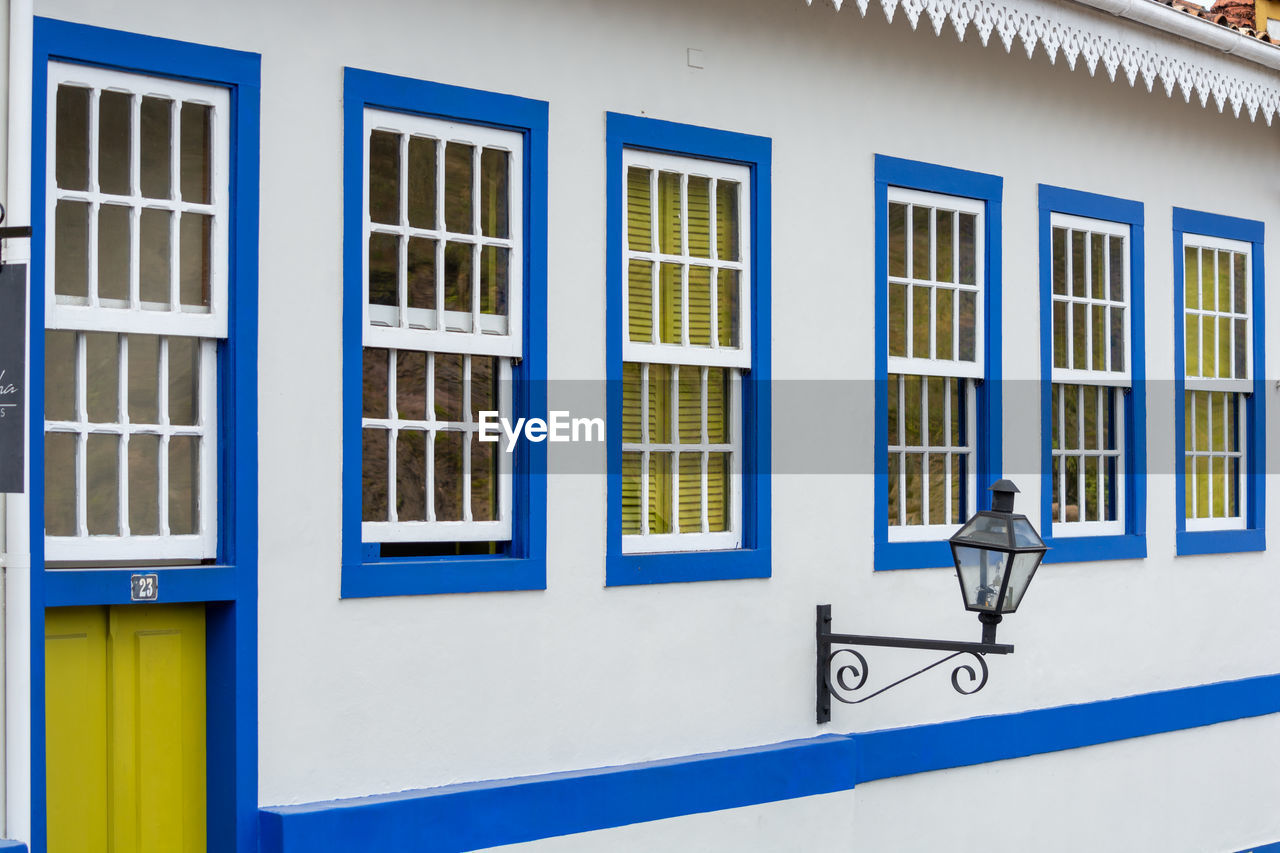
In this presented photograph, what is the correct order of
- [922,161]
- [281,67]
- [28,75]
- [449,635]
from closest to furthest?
[28,75] → [281,67] → [449,635] → [922,161]

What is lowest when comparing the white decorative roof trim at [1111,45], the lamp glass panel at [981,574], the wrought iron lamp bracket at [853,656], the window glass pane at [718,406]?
the wrought iron lamp bracket at [853,656]

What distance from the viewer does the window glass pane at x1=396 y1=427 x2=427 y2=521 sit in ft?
19.6

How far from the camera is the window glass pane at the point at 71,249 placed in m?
5.16

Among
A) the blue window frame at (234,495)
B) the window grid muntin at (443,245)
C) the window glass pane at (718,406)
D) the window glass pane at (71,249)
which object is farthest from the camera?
the window glass pane at (718,406)

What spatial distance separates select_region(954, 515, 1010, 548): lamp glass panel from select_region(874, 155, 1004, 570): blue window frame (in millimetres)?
888

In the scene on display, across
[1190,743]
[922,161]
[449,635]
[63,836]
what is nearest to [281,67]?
[449,635]

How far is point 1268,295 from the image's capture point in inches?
388

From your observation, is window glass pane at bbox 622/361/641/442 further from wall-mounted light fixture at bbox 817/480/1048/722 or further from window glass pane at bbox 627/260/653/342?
wall-mounted light fixture at bbox 817/480/1048/722

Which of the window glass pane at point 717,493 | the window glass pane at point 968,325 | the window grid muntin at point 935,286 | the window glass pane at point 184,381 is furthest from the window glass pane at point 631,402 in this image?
the window glass pane at point 968,325

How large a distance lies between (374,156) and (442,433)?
1.06 metres

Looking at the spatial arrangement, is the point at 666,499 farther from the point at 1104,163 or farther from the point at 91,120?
the point at 1104,163

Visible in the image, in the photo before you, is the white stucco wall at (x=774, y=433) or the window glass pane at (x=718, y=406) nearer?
the white stucco wall at (x=774, y=433)

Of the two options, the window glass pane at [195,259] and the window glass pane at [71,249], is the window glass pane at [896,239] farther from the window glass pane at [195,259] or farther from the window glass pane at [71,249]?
the window glass pane at [71,249]

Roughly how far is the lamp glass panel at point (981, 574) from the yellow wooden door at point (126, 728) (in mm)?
3080
